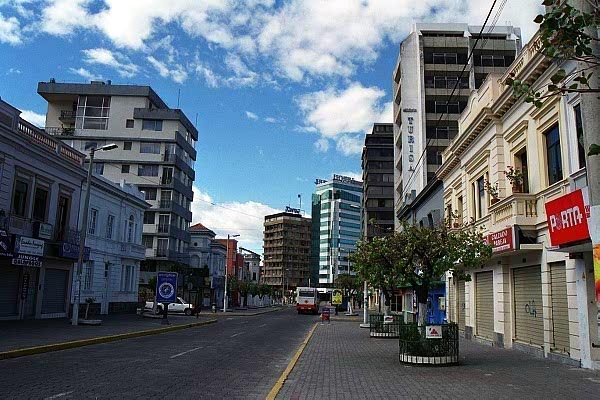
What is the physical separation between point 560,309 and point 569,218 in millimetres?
3557

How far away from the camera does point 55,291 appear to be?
30234 millimetres

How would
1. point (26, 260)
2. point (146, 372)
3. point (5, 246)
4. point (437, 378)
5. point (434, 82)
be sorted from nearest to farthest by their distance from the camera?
point (437, 378), point (146, 372), point (5, 246), point (26, 260), point (434, 82)

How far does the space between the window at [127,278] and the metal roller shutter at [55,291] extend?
8499 mm

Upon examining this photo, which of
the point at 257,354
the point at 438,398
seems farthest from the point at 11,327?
the point at 438,398

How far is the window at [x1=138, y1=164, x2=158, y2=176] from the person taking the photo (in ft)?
206

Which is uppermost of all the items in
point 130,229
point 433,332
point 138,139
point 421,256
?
point 138,139

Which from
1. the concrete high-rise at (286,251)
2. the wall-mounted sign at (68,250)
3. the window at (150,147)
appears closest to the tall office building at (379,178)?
the window at (150,147)

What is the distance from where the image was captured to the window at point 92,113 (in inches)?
2494

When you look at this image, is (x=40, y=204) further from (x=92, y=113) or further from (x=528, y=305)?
(x=92, y=113)

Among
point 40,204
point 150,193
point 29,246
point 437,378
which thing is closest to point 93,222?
point 40,204

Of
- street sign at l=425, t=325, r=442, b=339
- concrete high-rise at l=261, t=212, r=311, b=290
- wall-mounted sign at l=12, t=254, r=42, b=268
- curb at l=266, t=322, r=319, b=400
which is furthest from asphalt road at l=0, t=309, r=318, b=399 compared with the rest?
concrete high-rise at l=261, t=212, r=311, b=290

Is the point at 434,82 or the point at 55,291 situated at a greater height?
the point at 434,82

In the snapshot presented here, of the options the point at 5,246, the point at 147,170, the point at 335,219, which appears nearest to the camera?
the point at 5,246

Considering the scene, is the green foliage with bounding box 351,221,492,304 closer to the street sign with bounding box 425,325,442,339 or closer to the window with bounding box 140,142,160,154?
the street sign with bounding box 425,325,442,339
